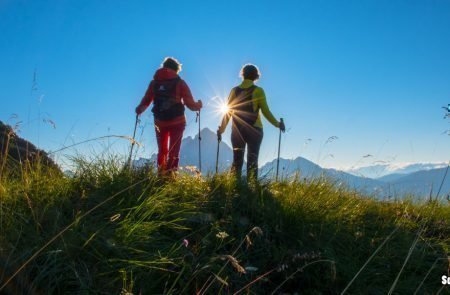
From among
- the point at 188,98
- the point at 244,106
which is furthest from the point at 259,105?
the point at 188,98

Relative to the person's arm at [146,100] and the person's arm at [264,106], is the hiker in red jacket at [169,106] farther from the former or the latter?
the person's arm at [264,106]

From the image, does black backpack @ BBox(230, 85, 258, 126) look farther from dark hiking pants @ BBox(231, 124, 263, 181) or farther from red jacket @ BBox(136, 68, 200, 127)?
red jacket @ BBox(136, 68, 200, 127)

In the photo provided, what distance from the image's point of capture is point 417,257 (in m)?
5.24

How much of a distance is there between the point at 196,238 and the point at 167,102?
4.93 meters

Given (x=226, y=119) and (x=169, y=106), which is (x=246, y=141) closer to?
(x=226, y=119)

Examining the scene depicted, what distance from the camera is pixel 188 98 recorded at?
28.6 ft

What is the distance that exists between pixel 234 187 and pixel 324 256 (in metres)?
1.90

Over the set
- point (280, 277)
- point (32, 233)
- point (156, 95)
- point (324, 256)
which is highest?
point (156, 95)

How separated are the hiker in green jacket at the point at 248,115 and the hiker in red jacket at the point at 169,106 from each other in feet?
4.22

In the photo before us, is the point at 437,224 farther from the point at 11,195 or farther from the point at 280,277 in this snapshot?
the point at 11,195

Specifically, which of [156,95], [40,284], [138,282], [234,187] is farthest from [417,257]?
[156,95]

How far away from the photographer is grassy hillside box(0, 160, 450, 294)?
303cm

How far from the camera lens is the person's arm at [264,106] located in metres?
9.41

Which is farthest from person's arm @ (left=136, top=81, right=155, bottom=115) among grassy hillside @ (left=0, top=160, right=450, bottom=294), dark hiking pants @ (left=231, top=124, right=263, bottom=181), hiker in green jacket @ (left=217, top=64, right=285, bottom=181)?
grassy hillside @ (left=0, top=160, right=450, bottom=294)
